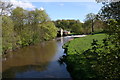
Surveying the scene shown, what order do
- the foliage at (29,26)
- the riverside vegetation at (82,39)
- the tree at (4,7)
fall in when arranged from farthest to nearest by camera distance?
the foliage at (29,26), the tree at (4,7), the riverside vegetation at (82,39)

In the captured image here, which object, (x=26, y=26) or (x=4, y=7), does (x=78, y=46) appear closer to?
(x=4, y=7)

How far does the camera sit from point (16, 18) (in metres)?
23.3

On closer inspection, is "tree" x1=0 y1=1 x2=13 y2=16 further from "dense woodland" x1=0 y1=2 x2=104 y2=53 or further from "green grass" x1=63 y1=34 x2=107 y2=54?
"green grass" x1=63 y1=34 x2=107 y2=54

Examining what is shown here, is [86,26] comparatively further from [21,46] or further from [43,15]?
[21,46]

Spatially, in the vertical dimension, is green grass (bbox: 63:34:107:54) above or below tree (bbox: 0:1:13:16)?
below

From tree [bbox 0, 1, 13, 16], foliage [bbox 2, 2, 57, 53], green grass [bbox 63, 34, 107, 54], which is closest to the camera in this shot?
green grass [bbox 63, 34, 107, 54]

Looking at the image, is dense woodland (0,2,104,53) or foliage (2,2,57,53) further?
foliage (2,2,57,53)

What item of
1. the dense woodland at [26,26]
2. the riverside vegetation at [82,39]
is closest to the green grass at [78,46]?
the riverside vegetation at [82,39]

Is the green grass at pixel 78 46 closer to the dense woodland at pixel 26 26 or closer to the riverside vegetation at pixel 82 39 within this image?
the riverside vegetation at pixel 82 39

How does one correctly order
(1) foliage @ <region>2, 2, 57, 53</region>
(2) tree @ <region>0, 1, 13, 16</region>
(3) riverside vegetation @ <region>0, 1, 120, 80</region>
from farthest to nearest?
1. (1) foliage @ <region>2, 2, 57, 53</region>
2. (2) tree @ <region>0, 1, 13, 16</region>
3. (3) riverside vegetation @ <region>0, 1, 120, 80</region>

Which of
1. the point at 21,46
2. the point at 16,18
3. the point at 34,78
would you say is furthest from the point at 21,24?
the point at 34,78

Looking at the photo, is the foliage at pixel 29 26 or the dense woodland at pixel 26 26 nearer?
the dense woodland at pixel 26 26

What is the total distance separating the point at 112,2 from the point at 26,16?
23921 millimetres

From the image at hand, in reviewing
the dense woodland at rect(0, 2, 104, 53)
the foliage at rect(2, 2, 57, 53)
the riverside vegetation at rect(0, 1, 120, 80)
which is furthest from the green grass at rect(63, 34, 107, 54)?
the foliage at rect(2, 2, 57, 53)
